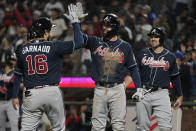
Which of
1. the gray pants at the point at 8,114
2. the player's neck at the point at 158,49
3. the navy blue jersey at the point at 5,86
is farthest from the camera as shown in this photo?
the navy blue jersey at the point at 5,86

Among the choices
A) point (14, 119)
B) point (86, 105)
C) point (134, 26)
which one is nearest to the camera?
point (14, 119)

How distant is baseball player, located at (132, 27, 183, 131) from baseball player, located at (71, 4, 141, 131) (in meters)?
0.51

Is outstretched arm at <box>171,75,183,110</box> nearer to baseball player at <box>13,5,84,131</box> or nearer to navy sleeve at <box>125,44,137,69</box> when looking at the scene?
navy sleeve at <box>125,44,137,69</box>

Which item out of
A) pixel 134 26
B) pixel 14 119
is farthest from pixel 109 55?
pixel 134 26

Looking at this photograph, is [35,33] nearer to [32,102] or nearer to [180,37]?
[32,102]

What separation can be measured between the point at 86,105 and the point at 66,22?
4.67 meters

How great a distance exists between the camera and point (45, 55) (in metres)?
6.82

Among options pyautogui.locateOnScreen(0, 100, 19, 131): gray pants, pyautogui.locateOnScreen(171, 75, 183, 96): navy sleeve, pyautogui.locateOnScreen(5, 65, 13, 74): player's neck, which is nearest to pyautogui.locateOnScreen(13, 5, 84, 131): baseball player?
pyautogui.locateOnScreen(171, 75, 183, 96): navy sleeve

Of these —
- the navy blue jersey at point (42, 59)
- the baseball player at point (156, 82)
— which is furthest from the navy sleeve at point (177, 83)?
the navy blue jersey at point (42, 59)

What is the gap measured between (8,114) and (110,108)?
3.12 metres

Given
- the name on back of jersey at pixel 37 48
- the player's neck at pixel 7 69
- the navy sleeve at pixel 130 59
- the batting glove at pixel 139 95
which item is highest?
the name on back of jersey at pixel 37 48

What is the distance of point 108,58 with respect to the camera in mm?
7535

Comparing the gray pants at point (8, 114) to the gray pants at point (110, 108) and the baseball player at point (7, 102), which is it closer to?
the baseball player at point (7, 102)

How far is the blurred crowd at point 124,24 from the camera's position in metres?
12.0
